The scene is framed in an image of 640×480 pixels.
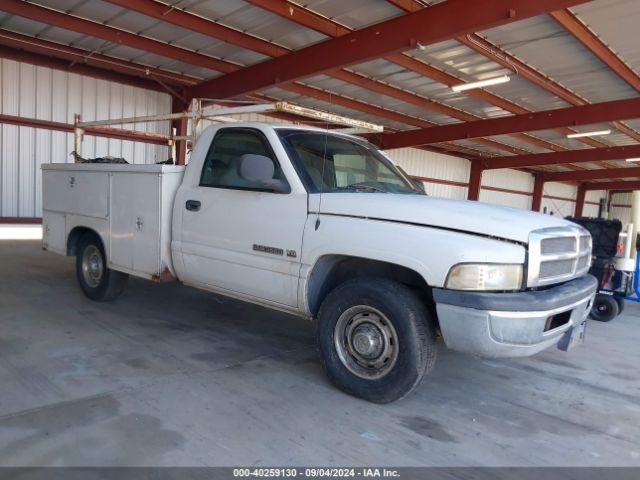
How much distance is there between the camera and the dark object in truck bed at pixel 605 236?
733cm

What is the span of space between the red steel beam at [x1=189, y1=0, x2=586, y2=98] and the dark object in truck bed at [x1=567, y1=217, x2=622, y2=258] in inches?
131

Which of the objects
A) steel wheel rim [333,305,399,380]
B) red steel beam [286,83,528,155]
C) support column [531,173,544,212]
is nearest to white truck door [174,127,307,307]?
steel wheel rim [333,305,399,380]

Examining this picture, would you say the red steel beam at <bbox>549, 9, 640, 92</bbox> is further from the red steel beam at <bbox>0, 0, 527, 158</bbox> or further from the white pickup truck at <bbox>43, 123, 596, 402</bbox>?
the white pickup truck at <bbox>43, 123, 596, 402</bbox>

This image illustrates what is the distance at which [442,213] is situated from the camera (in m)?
3.23

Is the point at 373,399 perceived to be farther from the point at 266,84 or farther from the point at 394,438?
the point at 266,84

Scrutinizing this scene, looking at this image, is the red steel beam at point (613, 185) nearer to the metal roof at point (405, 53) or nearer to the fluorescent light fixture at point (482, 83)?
the metal roof at point (405, 53)

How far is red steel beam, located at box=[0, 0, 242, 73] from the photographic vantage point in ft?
30.7

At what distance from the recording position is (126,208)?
511 cm

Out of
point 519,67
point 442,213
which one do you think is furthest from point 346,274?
point 519,67

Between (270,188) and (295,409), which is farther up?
(270,188)

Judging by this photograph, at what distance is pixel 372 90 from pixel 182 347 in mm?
10977

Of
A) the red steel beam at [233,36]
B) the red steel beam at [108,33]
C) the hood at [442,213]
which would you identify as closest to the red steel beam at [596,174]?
the red steel beam at [233,36]

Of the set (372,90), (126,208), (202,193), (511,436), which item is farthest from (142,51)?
(511,436)

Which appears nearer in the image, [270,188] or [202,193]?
[270,188]
